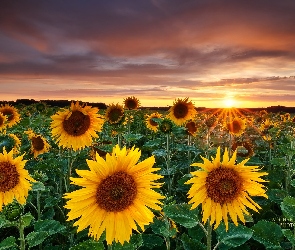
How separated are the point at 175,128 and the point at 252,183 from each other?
11.4 feet

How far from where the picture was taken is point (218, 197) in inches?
111

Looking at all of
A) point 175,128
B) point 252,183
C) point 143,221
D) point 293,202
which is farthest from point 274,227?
point 175,128

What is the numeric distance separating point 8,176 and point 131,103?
5999mm

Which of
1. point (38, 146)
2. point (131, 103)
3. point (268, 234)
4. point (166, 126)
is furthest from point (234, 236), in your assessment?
point (131, 103)

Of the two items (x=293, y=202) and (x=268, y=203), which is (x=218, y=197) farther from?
(x=268, y=203)

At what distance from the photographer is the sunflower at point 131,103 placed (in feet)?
30.2

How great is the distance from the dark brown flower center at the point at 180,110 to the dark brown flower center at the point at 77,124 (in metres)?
3.21

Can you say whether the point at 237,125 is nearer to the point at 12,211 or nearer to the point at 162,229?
the point at 162,229

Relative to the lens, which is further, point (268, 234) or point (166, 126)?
point (166, 126)

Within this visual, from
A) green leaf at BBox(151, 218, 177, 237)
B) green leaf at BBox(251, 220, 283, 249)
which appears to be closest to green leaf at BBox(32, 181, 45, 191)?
green leaf at BBox(151, 218, 177, 237)

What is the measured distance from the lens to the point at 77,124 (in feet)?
17.0

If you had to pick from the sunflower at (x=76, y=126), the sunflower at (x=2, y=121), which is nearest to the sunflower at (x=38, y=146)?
the sunflower at (x=2, y=121)

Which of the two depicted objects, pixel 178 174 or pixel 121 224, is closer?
pixel 121 224

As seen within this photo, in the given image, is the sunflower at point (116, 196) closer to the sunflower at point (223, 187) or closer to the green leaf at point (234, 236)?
the sunflower at point (223, 187)
